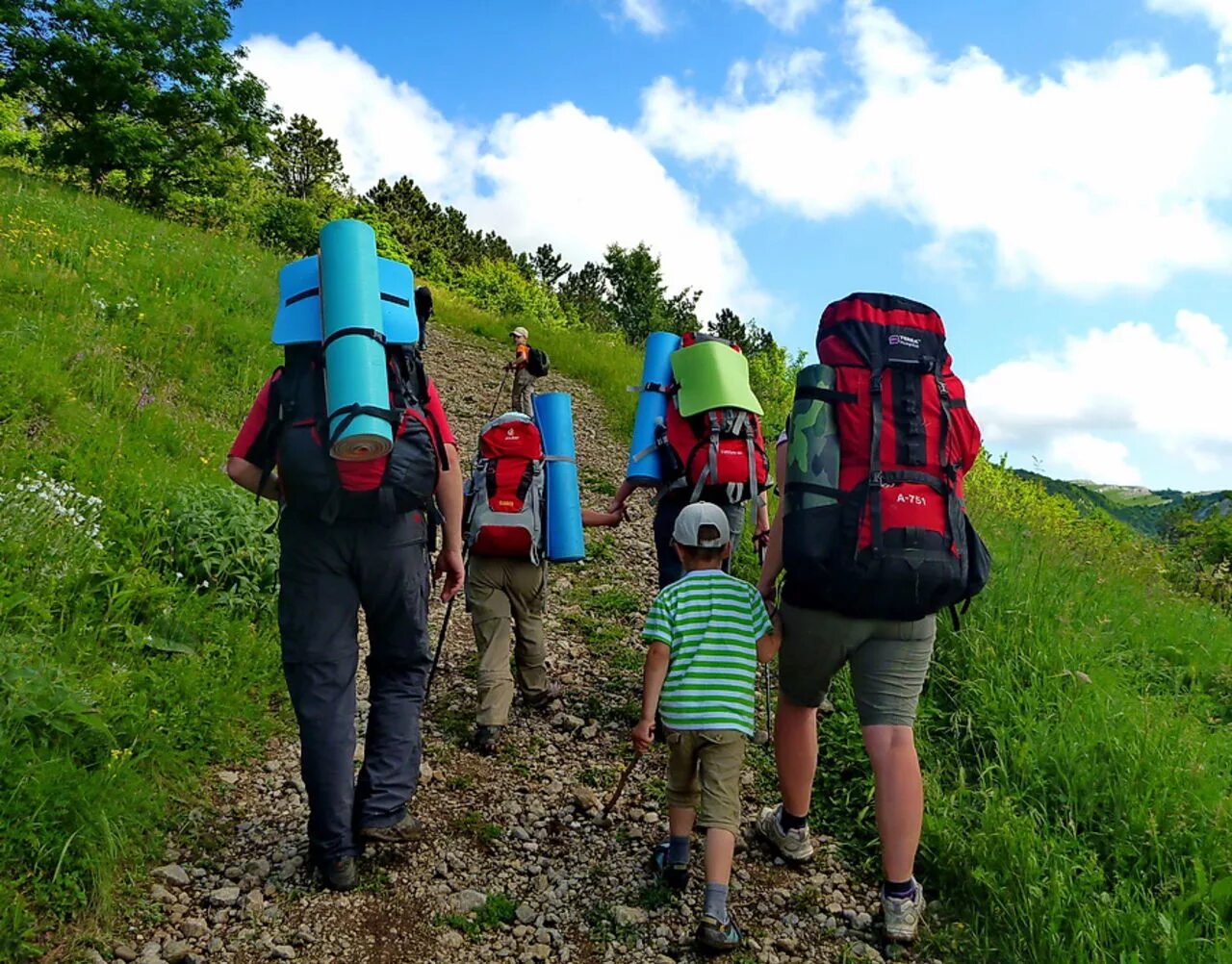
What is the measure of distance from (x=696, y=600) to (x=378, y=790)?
A: 61.8 inches

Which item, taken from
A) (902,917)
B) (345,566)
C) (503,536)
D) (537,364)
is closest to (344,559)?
(345,566)

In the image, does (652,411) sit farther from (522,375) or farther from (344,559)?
(522,375)

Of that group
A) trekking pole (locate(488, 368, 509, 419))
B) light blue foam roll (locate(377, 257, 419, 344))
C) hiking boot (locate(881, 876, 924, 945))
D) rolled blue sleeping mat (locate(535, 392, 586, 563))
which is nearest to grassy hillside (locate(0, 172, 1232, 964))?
hiking boot (locate(881, 876, 924, 945))

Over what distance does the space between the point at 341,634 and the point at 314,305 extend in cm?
128

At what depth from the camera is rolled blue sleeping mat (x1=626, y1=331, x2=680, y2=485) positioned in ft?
15.5

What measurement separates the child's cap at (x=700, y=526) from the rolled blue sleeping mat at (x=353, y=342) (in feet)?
4.22

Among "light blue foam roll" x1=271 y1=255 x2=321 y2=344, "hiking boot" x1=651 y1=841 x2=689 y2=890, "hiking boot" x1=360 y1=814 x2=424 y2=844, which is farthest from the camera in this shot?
"hiking boot" x1=651 y1=841 x2=689 y2=890

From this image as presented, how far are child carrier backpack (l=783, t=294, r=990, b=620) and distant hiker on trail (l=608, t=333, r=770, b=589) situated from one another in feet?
4.57

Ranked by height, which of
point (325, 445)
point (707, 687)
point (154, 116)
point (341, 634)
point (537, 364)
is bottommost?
point (707, 687)

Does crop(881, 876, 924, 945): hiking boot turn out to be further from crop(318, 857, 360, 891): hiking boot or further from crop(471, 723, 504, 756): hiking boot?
crop(471, 723, 504, 756): hiking boot

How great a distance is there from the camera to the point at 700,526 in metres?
3.47

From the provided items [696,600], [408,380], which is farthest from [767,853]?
[408,380]

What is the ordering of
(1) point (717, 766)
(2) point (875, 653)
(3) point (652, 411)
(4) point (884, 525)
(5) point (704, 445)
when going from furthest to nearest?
(3) point (652, 411), (5) point (704, 445), (1) point (717, 766), (2) point (875, 653), (4) point (884, 525)

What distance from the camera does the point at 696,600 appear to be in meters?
3.39
